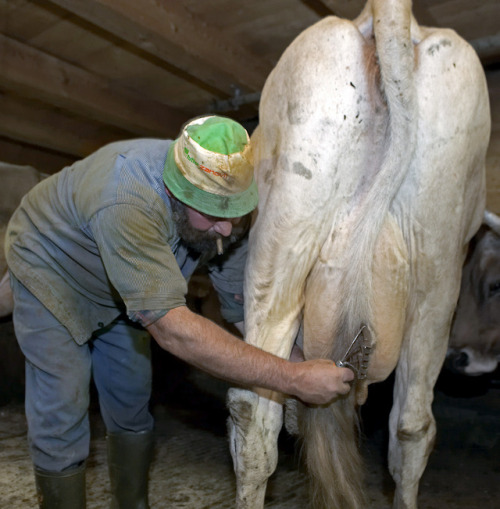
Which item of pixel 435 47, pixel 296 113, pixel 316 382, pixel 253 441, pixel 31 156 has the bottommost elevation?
pixel 31 156

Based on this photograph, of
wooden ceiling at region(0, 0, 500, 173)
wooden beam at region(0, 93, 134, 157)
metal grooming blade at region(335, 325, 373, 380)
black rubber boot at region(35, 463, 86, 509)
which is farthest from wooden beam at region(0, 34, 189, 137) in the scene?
metal grooming blade at region(335, 325, 373, 380)

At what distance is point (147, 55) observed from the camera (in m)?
3.38

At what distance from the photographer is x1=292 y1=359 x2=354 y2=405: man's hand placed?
1.49 m

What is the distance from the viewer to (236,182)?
1.47m

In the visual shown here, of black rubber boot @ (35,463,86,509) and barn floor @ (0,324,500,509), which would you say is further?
barn floor @ (0,324,500,509)

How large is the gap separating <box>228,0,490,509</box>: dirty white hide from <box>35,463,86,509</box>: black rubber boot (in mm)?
524

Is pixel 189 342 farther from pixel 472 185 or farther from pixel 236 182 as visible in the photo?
pixel 472 185

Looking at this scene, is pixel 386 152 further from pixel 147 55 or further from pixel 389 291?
pixel 147 55

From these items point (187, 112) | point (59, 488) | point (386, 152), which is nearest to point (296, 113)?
point (386, 152)

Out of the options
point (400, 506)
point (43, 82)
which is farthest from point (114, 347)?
point (43, 82)

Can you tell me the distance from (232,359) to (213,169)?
493 mm

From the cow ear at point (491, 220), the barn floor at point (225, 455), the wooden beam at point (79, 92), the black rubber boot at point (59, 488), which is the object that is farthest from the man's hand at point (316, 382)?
A: the wooden beam at point (79, 92)

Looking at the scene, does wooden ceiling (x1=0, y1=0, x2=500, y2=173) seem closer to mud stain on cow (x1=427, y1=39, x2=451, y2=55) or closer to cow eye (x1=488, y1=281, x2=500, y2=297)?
mud stain on cow (x1=427, y1=39, x2=451, y2=55)

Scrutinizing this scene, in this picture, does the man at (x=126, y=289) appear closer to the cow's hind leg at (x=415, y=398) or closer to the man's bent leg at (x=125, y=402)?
the man's bent leg at (x=125, y=402)
